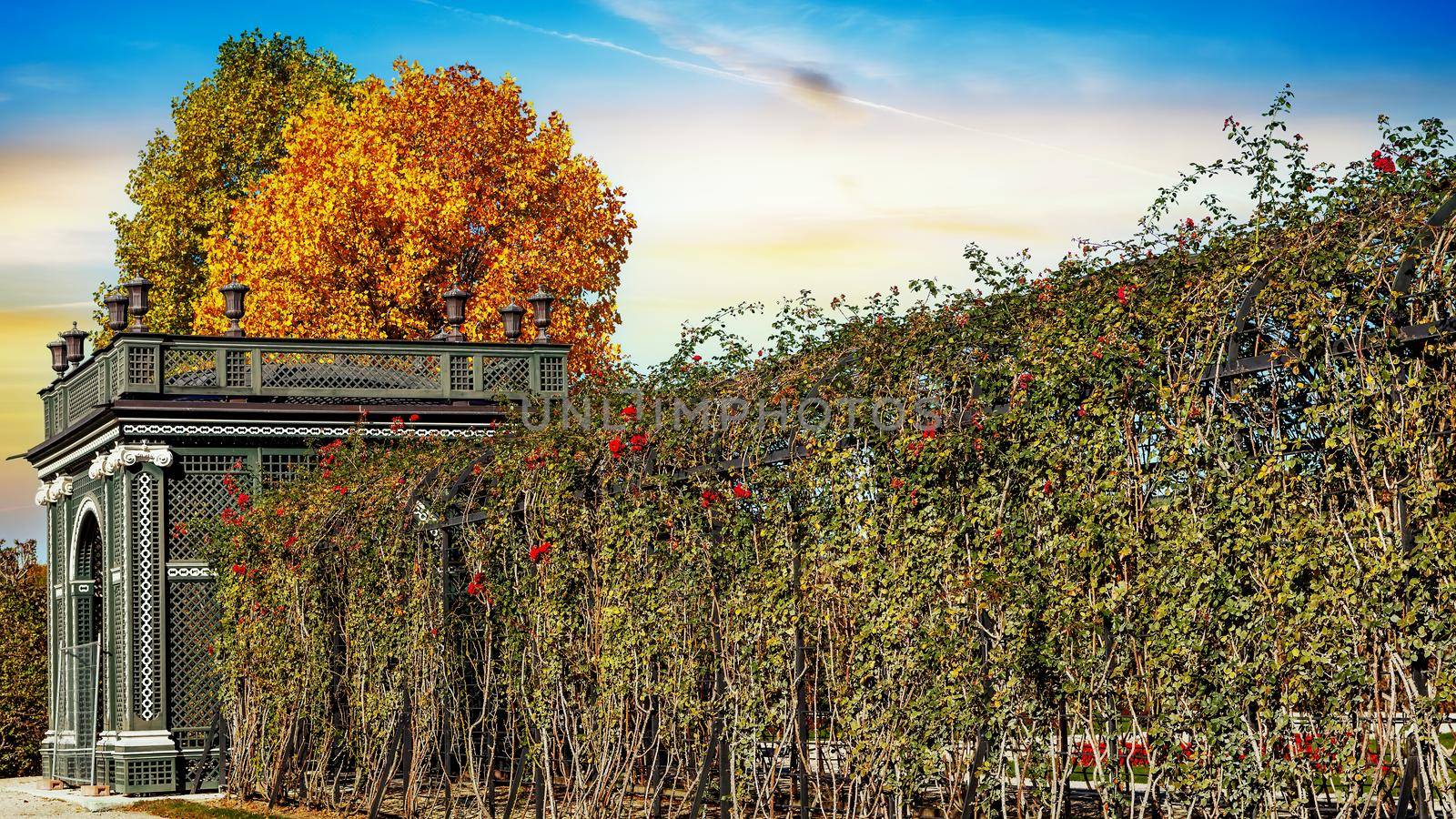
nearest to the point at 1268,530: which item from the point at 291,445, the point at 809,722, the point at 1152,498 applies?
the point at 1152,498

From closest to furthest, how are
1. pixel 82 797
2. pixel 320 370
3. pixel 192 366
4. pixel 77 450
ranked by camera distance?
pixel 82 797 < pixel 192 366 < pixel 320 370 < pixel 77 450

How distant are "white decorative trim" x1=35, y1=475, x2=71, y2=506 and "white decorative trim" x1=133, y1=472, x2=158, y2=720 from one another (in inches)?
118

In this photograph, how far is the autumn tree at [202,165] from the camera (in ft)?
108

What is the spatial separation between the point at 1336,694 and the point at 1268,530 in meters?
0.66

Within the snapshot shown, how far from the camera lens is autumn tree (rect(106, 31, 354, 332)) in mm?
32844

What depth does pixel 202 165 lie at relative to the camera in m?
33.5

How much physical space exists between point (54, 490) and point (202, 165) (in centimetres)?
1552

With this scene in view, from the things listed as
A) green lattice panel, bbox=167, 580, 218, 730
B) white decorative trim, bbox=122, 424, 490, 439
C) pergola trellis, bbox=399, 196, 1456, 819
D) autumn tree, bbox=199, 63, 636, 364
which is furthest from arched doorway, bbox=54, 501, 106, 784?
pergola trellis, bbox=399, 196, 1456, 819

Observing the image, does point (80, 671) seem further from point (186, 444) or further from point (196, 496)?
point (186, 444)

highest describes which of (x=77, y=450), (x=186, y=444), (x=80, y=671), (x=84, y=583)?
(x=77, y=450)

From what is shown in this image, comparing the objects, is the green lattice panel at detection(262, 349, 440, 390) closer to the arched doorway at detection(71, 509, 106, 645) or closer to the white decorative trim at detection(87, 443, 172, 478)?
the white decorative trim at detection(87, 443, 172, 478)

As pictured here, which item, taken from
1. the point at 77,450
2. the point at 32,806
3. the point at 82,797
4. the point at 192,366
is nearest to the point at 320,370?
the point at 192,366

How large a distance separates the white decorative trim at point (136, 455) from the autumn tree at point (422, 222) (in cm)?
1188

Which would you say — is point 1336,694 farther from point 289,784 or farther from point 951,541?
point 289,784
